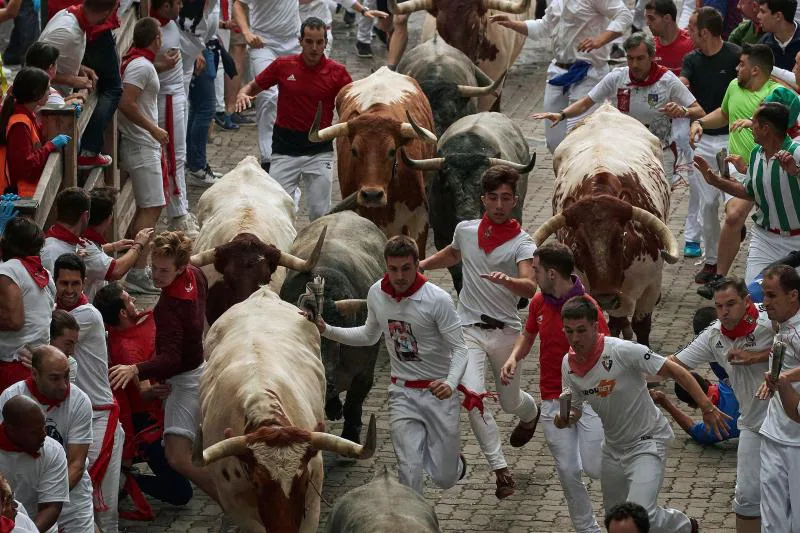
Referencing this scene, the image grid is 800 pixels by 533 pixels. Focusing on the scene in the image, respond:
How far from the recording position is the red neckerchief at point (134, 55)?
15820mm

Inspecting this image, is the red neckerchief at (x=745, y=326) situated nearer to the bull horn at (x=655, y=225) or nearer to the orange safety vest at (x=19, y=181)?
the bull horn at (x=655, y=225)

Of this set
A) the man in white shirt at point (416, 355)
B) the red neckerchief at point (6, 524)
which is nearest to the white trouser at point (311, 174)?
the man in white shirt at point (416, 355)

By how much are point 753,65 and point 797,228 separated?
229 centimetres

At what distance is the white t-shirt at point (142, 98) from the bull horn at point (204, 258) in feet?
10.8

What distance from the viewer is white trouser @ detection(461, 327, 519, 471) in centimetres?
1200

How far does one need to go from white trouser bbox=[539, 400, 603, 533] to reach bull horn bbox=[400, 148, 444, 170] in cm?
430

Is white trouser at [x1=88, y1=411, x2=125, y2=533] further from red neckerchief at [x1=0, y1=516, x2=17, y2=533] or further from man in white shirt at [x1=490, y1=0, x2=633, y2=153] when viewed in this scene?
man in white shirt at [x1=490, y1=0, x2=633, y2=153]

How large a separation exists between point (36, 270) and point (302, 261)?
8.12ft

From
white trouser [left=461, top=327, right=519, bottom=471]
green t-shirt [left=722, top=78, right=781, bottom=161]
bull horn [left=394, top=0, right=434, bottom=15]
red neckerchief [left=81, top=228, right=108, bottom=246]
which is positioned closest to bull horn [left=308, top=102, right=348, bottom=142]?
red neckerchief [left=81, top=228, right=108, bottom=246]

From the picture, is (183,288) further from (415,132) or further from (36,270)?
(415,132)

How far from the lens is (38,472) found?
9.79m

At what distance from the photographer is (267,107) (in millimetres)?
18641

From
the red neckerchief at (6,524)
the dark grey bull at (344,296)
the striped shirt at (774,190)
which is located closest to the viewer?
the red neckerchief at (6,524)

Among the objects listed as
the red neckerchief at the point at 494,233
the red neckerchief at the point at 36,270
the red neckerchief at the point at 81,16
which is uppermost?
the red neckerchief at the point at 36,270
